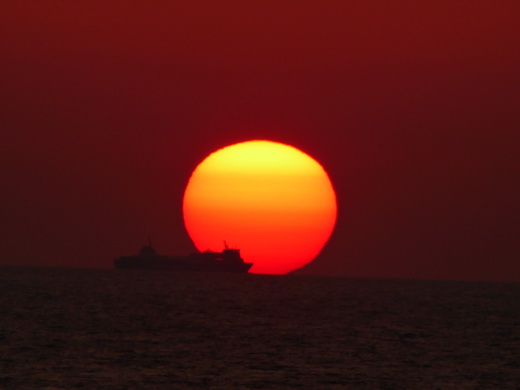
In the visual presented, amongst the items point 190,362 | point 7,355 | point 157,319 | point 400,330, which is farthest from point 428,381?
point 157,319

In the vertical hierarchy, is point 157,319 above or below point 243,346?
above

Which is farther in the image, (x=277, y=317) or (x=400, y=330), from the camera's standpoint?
(x=277, y=317)

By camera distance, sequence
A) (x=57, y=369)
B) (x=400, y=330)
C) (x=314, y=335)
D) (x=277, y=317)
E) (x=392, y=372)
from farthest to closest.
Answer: (x=277, y=317) → (x=400, y=330) → (x=314, y=335) → (x=392, y=372) → (x=57, y=369)

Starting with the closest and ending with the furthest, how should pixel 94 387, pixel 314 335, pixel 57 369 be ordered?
pixel 94 387 → pixel 57 369 → pixel 314 335

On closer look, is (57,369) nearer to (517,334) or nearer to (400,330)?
(400,330)

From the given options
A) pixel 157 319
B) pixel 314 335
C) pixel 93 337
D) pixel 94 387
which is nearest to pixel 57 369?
pixel 94 387

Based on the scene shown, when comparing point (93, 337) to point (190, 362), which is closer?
point (190, 362)

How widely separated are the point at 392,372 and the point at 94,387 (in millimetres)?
18237

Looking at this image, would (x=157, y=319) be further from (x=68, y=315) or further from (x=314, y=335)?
(x=314, y=335)

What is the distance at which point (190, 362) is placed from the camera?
58.8 meters

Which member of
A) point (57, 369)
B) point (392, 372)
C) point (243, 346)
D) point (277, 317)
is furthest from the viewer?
point (277, 317)

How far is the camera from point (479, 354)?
69.6 metres

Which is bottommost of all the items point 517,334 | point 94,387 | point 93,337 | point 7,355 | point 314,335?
point 94,387

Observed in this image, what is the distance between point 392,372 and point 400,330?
31.2m
